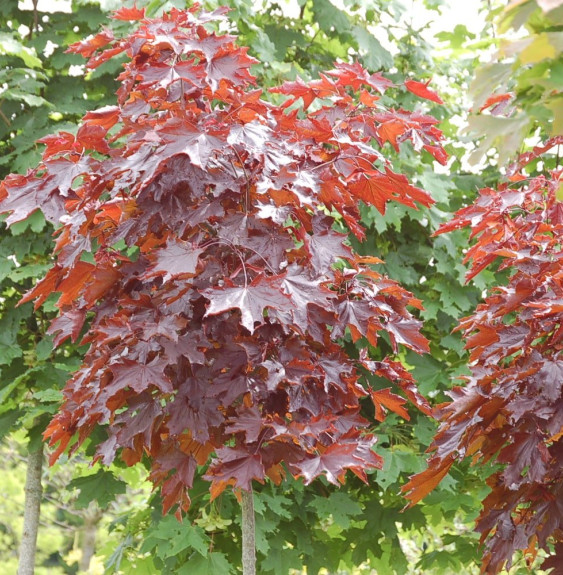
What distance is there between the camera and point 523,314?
221 centimetres

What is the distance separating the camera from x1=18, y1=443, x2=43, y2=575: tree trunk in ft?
13.6

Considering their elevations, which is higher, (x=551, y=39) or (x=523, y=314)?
(x=551, y=39)

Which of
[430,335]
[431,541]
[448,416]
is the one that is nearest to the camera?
[448,416]

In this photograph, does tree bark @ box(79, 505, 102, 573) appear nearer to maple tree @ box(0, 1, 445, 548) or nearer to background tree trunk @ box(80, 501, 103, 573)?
background tree trunk @ box(80, 501, 103, 573)

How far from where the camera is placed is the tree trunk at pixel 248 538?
7.38 feet

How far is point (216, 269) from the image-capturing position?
6.40 ft

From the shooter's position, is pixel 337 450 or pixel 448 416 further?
pixel 448 416

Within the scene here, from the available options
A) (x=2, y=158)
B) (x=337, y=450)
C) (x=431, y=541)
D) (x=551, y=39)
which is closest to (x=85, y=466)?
(x=2, y=158)

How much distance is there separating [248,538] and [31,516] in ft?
7.69

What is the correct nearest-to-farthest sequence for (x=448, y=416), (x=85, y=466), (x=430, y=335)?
(x=448, y=416) < (x=430, y=335) < (x=85, y=466)

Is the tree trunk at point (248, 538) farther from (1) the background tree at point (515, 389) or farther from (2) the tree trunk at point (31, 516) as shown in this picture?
(2) the tree trunk at point (31, 516)

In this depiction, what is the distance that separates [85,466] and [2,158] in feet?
6.94

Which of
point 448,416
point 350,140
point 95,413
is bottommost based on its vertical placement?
point 448,416

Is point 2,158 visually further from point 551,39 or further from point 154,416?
point 551,39
